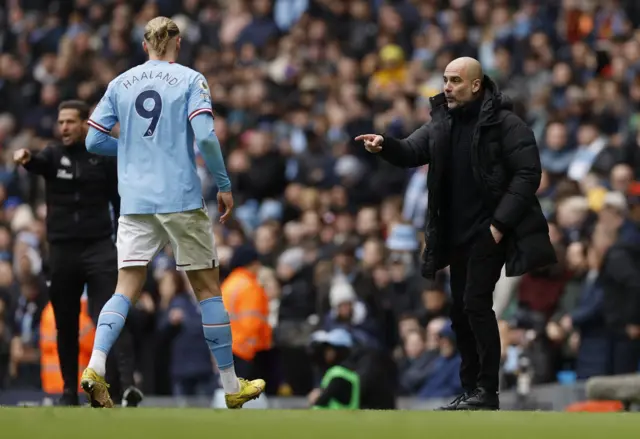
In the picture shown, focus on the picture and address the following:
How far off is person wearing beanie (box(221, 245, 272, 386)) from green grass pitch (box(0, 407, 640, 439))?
317 inches

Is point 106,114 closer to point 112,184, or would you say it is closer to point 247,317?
point 112,184

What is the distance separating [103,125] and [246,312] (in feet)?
22.5

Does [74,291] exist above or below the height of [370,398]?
above

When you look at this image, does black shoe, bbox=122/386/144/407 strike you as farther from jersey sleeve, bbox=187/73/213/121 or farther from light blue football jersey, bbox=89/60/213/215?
jersey sleeve, bbox=187/73/213/121

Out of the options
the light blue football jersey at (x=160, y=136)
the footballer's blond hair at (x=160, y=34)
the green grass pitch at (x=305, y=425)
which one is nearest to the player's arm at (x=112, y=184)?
the light blue football jersey at (x=160, y=136)

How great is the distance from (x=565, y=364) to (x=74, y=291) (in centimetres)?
573

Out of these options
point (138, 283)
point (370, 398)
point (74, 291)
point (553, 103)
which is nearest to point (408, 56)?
point (553, 103)

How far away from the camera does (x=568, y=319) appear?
1661 centimetres

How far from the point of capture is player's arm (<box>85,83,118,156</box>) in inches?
437

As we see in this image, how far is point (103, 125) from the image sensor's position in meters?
11.2

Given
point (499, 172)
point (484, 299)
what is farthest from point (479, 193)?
point (484, 299)

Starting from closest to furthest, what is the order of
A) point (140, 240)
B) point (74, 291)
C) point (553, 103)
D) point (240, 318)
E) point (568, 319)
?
point (140, 240), point (74, 291), point (568, 319), point (240, 318), point (553, 103)

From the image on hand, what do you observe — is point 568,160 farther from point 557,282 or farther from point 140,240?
point 140,240

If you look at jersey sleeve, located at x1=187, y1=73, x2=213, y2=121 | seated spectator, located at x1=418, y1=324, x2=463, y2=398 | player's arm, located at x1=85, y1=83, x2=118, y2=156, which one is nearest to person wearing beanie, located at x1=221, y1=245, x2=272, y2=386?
seated spectator, located at x1=418, y1=324, x2=463, y2=398
